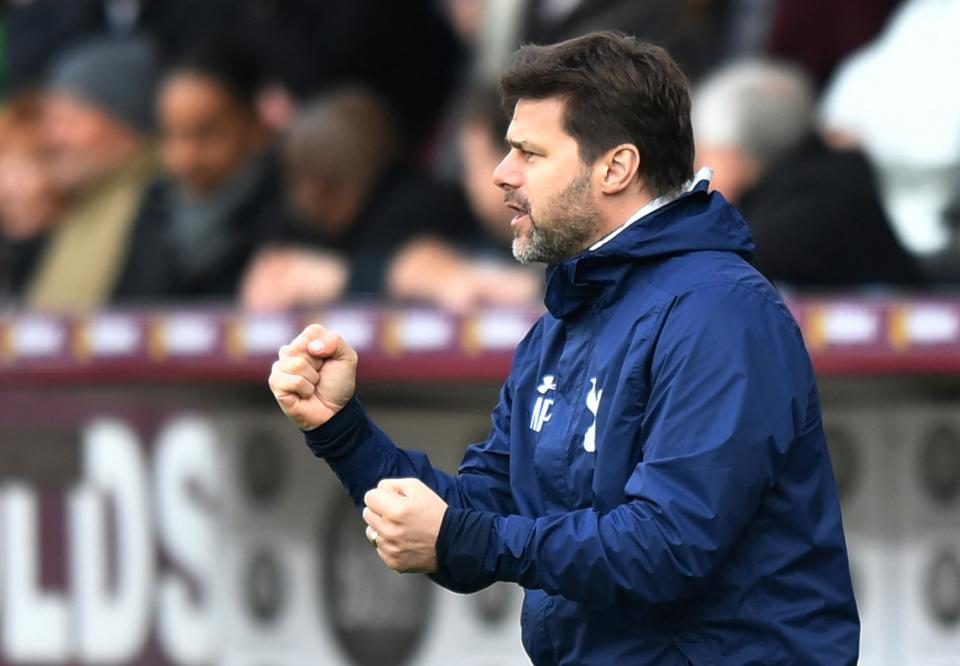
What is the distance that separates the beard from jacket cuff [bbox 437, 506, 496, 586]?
389mm

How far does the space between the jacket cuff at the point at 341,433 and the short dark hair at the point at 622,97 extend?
500 mm

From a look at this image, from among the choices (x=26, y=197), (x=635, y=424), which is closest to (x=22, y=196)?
(x=26, y=197)

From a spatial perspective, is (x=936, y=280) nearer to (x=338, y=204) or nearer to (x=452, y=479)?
(x=338, y=204)

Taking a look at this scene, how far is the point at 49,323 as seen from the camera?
6312 millimetres

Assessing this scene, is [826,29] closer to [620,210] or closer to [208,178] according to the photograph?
[208,178]

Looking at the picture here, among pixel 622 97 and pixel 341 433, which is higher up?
pixel 622 97

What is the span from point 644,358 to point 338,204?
3752mm

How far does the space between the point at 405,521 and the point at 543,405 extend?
0.33 m

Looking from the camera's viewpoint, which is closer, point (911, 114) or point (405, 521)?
point (405, 521)

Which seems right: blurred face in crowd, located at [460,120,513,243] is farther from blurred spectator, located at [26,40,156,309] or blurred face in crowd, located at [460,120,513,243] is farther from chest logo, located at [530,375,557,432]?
chest logo, located at [530,375,557,432]

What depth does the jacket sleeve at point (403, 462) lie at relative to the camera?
295cm

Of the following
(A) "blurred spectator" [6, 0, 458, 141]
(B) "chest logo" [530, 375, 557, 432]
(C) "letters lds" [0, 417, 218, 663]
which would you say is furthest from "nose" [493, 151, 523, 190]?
(A) "blurred spectator" [6, 0, 458, 141]

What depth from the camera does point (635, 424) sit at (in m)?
2.71

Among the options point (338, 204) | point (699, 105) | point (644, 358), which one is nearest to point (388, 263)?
point (338, 204)
